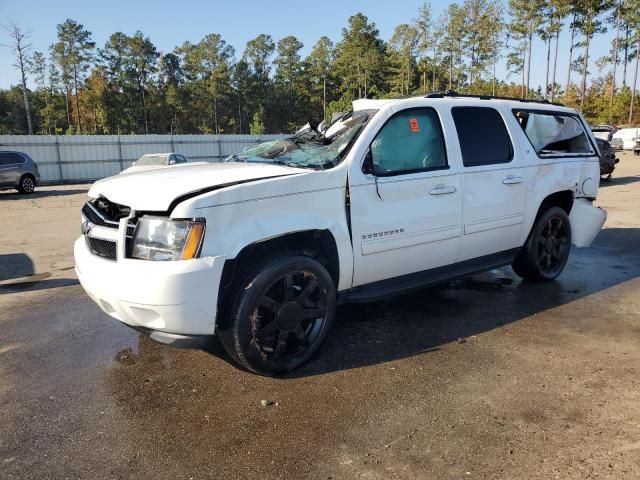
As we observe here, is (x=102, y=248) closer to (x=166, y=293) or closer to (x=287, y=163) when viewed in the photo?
(x=166, y=293)

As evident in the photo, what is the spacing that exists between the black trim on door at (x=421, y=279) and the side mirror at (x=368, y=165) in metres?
0.87

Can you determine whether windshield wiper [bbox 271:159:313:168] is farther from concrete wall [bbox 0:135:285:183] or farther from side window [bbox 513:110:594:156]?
concrete wall [bbox 0:135:285:183]

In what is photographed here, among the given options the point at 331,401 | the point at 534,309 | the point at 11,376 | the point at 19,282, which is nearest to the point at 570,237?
the point at 534,309

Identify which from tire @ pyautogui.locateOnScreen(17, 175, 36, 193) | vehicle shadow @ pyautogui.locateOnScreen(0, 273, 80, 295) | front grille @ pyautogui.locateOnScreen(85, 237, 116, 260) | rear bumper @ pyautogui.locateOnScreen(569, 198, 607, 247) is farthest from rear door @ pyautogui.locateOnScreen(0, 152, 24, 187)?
rear bumper @ pyautogui.locateOnScreen(569, 198, 607, 247)

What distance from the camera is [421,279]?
13.7ft

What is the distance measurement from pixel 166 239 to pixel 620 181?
59.7ft

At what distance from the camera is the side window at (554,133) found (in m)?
5.12

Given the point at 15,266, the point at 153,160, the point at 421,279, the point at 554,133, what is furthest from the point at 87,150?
the point at 421,279

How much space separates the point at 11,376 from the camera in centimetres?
361

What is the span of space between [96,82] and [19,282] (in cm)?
7323

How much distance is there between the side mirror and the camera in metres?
3.69

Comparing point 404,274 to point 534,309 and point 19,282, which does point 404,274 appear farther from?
point 19,282

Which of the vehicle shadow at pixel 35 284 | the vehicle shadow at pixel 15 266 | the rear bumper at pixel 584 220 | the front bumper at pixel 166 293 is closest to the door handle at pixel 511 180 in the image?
the rear bumper at pixel 584 220

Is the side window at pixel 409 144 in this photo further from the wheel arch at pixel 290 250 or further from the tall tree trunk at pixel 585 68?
the tall tree trunk at pixel 585 68
